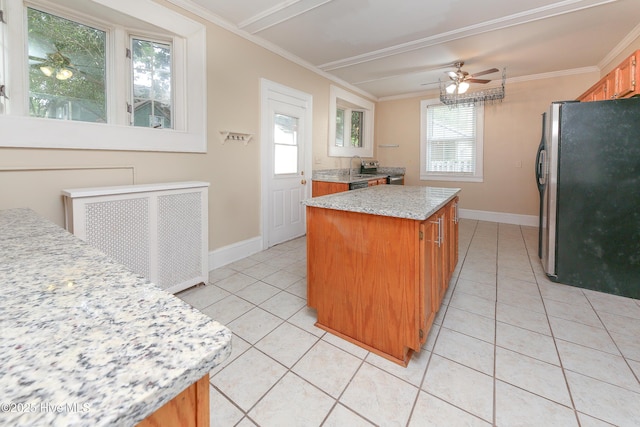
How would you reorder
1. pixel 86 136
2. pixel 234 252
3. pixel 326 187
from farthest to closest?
pixel 326 187, pixel 234 252, pixel 86 136

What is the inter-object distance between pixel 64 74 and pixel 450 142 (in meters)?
5.53

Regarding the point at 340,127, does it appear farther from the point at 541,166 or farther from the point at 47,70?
the point at 47,70

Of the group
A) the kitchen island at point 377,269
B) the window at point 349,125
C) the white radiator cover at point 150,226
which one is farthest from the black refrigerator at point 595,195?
the white radiator cover at point 150,226

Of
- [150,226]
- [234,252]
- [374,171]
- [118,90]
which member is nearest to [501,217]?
[374,171]

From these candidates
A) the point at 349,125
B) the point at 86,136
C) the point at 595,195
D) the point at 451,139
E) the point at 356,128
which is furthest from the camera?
the point at 356,128

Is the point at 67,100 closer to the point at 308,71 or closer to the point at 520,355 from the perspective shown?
the point at 308,71

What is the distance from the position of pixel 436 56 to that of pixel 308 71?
1764 mm

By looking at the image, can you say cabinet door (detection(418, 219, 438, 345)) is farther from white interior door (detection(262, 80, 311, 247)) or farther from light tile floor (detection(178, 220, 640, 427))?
white interior door (detection(262, 80, 311, 247))

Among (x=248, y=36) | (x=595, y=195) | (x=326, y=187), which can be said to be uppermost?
(x=248, y=36)

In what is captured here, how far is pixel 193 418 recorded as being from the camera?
1.46 feet

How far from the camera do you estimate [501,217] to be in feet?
16.8

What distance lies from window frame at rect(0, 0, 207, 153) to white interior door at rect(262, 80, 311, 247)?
3.16 feet

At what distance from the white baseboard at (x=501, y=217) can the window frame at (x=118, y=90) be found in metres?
4.81

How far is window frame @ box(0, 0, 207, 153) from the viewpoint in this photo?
184cm
